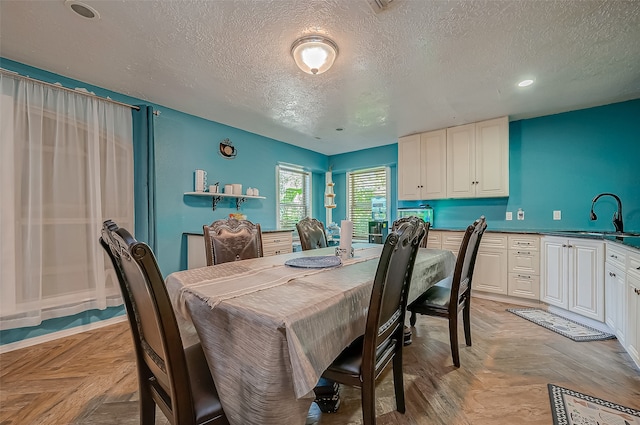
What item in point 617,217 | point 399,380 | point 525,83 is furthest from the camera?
point 617,217

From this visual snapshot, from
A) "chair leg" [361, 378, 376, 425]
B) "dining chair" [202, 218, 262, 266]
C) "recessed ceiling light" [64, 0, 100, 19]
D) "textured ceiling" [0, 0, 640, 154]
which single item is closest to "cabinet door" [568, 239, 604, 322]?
"textured ceiling" [0, 0, 640, 154]

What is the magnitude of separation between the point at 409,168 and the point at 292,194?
7.03 ft

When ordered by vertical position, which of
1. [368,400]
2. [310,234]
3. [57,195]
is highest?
[57,195]

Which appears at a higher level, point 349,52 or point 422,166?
point 349,52

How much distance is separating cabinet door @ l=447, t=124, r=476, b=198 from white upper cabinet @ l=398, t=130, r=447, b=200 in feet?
0.27

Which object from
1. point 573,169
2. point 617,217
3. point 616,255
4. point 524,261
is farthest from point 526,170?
point 616,255

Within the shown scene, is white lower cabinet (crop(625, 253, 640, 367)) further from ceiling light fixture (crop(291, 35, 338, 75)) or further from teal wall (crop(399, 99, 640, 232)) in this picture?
ceiling light fixture (crop(291, 35, 338, 75))

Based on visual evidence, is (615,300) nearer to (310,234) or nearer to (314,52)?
(310,234)

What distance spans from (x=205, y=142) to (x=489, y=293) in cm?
427

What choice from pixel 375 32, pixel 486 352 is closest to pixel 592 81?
pixel 375 32

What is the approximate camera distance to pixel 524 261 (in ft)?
10.7

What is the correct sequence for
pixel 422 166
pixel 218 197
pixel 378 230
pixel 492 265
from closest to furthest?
1. pixel 492 265
2. pixel 218 197
3. pixel 422 166
4. pixel 378 230

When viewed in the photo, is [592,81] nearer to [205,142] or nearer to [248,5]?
[248,5]

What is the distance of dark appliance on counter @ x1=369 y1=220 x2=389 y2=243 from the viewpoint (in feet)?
15.8
